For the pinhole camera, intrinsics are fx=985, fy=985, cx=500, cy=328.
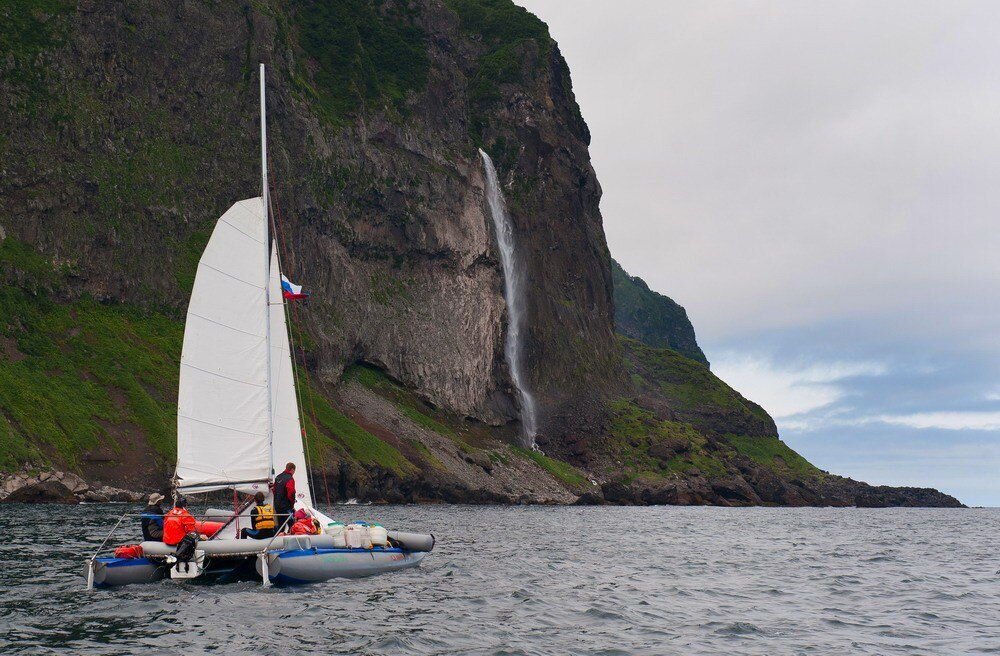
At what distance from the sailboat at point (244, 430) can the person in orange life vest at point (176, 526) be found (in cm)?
36

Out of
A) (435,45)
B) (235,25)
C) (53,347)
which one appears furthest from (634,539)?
(435,45)

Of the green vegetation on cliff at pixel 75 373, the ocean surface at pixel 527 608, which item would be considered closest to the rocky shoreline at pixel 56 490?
the green vegetation on cliff at pixel 75 373

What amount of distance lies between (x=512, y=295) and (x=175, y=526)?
5737 inches

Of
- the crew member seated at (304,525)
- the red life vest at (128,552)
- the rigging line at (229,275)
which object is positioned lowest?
the red life vest at (128,552)

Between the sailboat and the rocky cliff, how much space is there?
194 ft

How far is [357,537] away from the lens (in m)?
34.4

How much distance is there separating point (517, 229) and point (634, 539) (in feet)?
A: 415

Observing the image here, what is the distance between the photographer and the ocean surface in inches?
918

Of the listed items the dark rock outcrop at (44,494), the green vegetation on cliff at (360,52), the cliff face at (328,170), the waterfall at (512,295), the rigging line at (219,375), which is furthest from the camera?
the green vegetation on cliff at (360,52)

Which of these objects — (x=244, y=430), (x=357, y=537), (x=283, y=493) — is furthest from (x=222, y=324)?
(x=357, y=537)

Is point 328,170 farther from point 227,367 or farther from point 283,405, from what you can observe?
point 227,367

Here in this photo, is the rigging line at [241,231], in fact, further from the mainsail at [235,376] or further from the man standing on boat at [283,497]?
the man standing on boat at [283,497]

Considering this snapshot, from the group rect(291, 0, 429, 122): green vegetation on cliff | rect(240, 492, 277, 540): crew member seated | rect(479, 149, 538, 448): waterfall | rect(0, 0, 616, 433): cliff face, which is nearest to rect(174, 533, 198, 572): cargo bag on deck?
rect(240, 492, 277, 540): crew member seated

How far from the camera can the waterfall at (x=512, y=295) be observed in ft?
548
